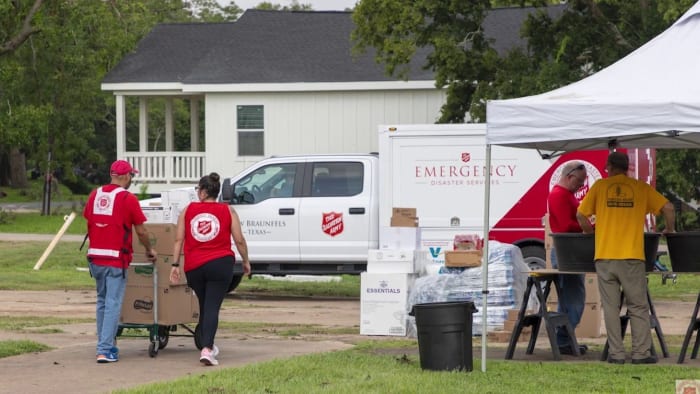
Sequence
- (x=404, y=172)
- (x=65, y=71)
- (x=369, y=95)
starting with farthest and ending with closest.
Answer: (x=65, y=71) < (x=369, y=95) < (x=404, y=172)

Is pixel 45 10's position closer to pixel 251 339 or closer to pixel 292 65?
pixel 292 65

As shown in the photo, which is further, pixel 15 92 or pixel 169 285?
pixel 15 92

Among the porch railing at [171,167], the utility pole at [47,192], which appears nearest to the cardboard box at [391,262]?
the porch railing at [171,167]

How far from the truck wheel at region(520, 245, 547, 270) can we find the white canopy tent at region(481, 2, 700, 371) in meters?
5.97

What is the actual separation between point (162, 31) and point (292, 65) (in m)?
6.18

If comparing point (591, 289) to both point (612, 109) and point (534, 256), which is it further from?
point (612, 109)

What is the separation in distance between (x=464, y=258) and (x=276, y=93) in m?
19.5

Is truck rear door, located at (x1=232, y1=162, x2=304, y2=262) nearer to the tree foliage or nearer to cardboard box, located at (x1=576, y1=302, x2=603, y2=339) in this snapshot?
cardboard box, located at (x1=576, y1=302, x2=603, y2=339)

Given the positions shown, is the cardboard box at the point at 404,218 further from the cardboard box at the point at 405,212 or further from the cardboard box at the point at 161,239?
the cardboard box at the point at 161,239

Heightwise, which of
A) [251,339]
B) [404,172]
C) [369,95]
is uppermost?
[369,95]

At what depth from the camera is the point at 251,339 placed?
43.9 feet

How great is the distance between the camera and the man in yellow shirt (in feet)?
36.2

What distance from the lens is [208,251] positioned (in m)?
11.1

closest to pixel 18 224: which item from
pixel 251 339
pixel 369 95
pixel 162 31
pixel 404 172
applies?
pixel 162 31
